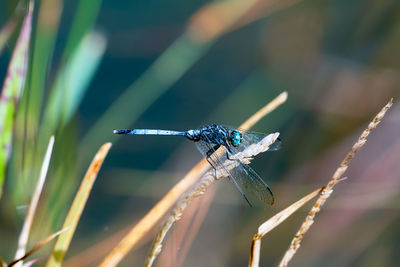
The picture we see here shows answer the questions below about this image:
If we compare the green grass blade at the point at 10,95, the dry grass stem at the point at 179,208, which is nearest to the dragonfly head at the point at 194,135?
the dry grass stem at the point at 179,208

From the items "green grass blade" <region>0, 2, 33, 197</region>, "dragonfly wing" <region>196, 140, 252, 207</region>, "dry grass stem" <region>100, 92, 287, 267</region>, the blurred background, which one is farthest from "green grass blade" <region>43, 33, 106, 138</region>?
"dry grass stem" <region>100, 92, 287, 267</region>

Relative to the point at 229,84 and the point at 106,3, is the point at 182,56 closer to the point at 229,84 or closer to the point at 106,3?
the point at 229,84

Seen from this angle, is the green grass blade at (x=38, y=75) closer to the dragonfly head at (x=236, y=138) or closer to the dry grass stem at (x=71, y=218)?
the dry grass stem at (x=71, y=218)

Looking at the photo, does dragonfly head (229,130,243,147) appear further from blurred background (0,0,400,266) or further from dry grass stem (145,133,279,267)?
dry grass stem (145,133,279,267)

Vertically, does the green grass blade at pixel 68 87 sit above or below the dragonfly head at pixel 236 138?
above

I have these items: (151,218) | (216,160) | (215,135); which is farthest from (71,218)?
(215,135)

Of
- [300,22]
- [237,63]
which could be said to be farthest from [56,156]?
[300,22]

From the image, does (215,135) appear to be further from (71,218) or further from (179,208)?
(179,208)
